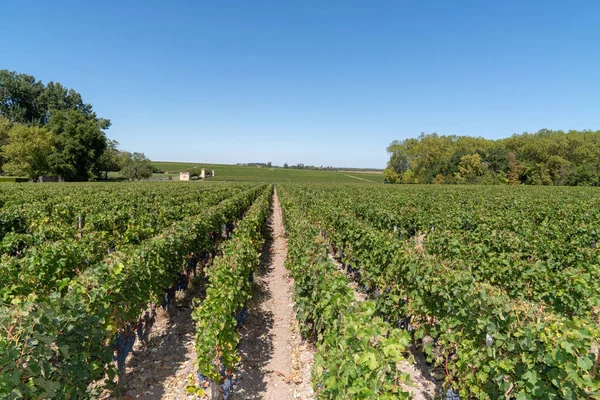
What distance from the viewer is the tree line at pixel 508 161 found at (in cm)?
6084

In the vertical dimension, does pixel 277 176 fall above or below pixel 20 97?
below

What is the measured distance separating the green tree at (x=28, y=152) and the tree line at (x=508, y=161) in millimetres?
77149

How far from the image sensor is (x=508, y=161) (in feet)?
220

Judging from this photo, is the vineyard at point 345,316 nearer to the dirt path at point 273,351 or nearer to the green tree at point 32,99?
the dirt path at point 273,351

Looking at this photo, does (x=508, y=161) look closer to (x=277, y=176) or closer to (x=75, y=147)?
(x=277, y=176)

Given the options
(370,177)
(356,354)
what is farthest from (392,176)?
(356,354)

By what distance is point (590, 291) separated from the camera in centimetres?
441

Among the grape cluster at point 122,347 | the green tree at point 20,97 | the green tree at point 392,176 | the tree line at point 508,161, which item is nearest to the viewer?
the grape cluster at point 122,347

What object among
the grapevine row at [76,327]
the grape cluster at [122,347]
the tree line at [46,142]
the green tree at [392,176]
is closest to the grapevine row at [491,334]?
Result: the grapevine row at [76,327]

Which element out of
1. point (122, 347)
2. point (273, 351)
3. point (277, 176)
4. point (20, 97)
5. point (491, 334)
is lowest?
point (273, 351)

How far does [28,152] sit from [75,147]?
6246 millimetres

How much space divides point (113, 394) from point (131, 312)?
1.07 meters

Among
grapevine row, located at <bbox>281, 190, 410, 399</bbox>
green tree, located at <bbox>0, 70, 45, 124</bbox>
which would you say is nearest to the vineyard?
grapevine row, located at <bbox>281, 190, 410, 399</bbox>

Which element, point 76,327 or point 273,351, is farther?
point 273,351
